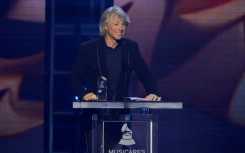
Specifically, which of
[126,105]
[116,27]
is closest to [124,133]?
[126,105]

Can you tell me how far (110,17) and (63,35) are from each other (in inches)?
92.6

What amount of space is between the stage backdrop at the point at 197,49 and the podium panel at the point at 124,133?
2.45 meters

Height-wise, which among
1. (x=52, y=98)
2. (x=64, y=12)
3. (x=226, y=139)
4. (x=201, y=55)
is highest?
(x=64, y=12)

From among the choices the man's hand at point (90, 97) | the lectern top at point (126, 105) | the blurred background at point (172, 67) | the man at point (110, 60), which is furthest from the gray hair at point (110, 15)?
the blurred background at point (172, 67)

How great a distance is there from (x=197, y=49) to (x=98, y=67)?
8.10 ft

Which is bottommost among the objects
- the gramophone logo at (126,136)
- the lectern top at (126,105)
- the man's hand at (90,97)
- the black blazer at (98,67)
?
the gramophone logo at (126,136)

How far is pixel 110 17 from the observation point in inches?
185

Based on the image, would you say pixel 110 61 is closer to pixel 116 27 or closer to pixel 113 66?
pixel 113 66

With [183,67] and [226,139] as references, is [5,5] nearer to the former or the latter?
[183,67]

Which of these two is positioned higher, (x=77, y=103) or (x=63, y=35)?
(x=63, y=35)

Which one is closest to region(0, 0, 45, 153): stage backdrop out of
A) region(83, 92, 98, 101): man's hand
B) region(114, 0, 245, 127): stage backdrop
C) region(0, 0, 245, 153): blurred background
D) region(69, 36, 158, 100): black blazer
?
region(0, 0, 245, 153): blurred background

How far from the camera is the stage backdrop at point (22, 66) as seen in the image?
680cm

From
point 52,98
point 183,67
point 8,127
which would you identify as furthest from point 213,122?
point 8,127

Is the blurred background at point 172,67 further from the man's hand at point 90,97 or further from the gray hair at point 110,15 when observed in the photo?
the man's hand at point 90,97
